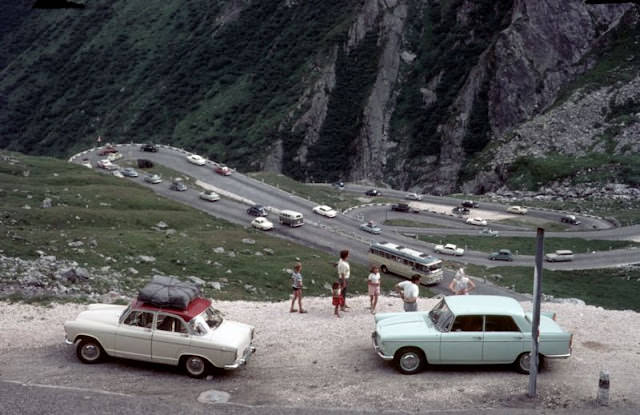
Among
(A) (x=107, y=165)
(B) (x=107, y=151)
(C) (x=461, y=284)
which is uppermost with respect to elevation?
A: (B) (x=107, y=151)

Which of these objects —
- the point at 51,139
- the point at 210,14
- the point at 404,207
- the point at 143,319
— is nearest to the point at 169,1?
the point at 210,14

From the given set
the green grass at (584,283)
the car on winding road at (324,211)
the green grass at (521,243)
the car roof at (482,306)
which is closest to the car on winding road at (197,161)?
the car on winding road at (324,211)

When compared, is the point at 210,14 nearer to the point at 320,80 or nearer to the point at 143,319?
the point at 320,80

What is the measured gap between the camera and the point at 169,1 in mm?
Result: 191625

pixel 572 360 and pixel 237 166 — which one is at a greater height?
pixel 237 166

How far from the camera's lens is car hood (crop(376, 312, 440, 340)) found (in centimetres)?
1855

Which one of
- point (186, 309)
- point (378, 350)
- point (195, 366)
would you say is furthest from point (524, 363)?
point (186, 309)

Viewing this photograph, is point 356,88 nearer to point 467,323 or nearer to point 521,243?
point 521,243

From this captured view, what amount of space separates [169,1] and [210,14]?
1991cm

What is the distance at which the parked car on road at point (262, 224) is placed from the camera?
62.3 meters

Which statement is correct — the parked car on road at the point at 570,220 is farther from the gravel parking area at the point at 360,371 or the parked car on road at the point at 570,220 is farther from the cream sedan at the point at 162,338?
the cream sedan at the point at 162,338

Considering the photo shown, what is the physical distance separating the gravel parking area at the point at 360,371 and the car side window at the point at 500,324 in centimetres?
135

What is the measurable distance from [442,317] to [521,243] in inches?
2093

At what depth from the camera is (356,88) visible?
141m
